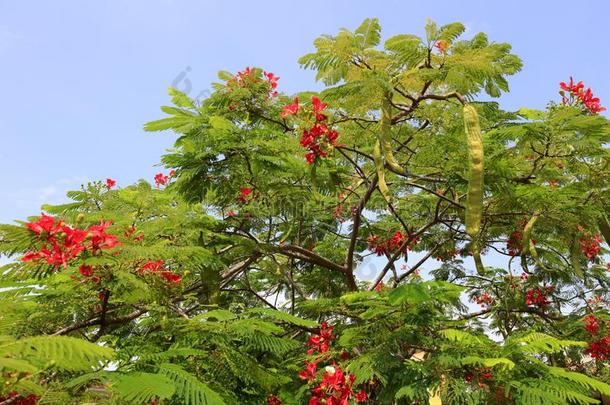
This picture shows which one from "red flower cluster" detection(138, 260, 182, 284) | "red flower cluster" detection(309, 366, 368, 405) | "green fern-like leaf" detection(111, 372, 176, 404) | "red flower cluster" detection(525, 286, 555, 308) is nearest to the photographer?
"green fern-like leaf" detection(111, 372, 176, 404)

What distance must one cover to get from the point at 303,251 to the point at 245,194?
128cm

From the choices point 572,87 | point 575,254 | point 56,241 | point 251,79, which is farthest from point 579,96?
point 56,241

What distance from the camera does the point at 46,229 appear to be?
247cm

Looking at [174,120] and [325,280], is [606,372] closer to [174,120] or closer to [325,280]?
[325,280]

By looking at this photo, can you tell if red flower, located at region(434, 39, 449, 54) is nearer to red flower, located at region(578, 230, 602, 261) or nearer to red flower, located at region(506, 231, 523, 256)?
red flower, located at region(506, 231, 523, 256)

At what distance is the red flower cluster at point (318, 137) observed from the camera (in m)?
4.62

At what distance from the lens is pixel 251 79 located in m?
5.30

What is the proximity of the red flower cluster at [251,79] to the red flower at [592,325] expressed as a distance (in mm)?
5810

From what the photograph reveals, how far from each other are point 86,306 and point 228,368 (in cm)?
127

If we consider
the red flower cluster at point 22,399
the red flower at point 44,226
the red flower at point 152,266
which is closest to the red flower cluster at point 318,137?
the red flower at point 152,266

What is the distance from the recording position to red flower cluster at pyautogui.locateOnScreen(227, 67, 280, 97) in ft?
17.3

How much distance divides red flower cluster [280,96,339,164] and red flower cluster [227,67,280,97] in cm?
95

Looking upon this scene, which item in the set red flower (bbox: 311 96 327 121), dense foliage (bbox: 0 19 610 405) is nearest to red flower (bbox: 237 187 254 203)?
dense foliage (bbox: 0 19 610 405)

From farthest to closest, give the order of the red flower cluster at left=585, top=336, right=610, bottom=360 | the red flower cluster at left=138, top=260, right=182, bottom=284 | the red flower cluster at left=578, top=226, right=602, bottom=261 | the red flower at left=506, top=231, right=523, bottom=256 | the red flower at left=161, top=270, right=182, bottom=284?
the red flower cluster at left=578, top=226, right=602, bottom=261 → the red flower at left=506, top=231, right=523, bottom=256 → the red flower cluster at left=585, top=336, right=610, bottom=360 → the red flower at left=161, top=270, right=182, bottom=284 → the red flower cluster at left=138, top=260, right=182, bottom=284
